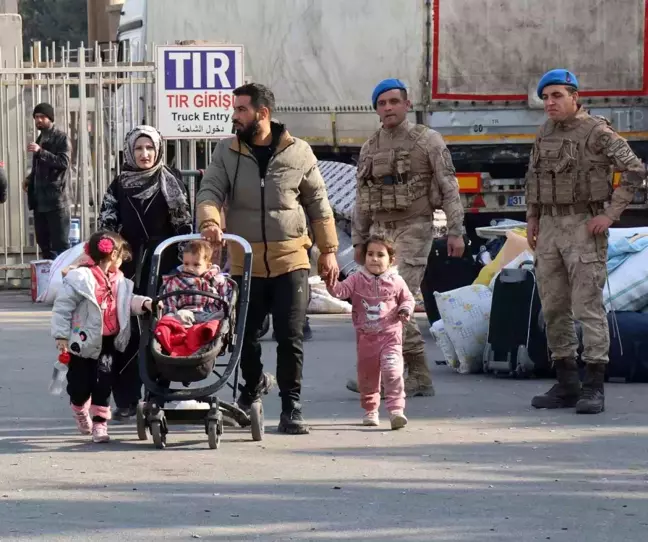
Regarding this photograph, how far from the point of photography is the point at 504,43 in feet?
58.3

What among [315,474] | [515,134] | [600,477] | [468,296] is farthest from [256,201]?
[515,134]

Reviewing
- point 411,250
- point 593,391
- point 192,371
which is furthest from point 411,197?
point 192,371

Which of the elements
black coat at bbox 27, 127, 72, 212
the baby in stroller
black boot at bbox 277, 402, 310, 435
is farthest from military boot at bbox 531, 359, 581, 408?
black coat at bbox 27, 127, 72, 212

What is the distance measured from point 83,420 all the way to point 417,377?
2234mm

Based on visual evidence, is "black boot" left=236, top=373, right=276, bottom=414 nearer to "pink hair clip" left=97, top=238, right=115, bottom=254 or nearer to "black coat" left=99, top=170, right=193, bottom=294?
"black coat" left=99, top=170, right=193, bottom=294

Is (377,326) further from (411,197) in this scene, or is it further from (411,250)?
(411,197)

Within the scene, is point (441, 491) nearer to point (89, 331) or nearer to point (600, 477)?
point (600, 477)

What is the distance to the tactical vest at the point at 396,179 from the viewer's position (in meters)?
9.42

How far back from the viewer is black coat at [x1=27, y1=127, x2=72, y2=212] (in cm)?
1608

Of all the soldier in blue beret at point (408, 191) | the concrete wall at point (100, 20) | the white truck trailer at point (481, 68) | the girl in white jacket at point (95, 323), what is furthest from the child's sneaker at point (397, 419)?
the concrete wall at point (100, 20)

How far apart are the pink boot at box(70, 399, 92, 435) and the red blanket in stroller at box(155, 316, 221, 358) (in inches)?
26.9

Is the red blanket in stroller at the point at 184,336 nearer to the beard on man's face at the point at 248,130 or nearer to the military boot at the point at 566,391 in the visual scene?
the beard on man's face at the point at 248,130

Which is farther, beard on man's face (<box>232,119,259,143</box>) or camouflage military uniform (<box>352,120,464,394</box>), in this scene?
camouflage military uniform (<box>352,120,464,394</box>)

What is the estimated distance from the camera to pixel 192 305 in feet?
26.5
